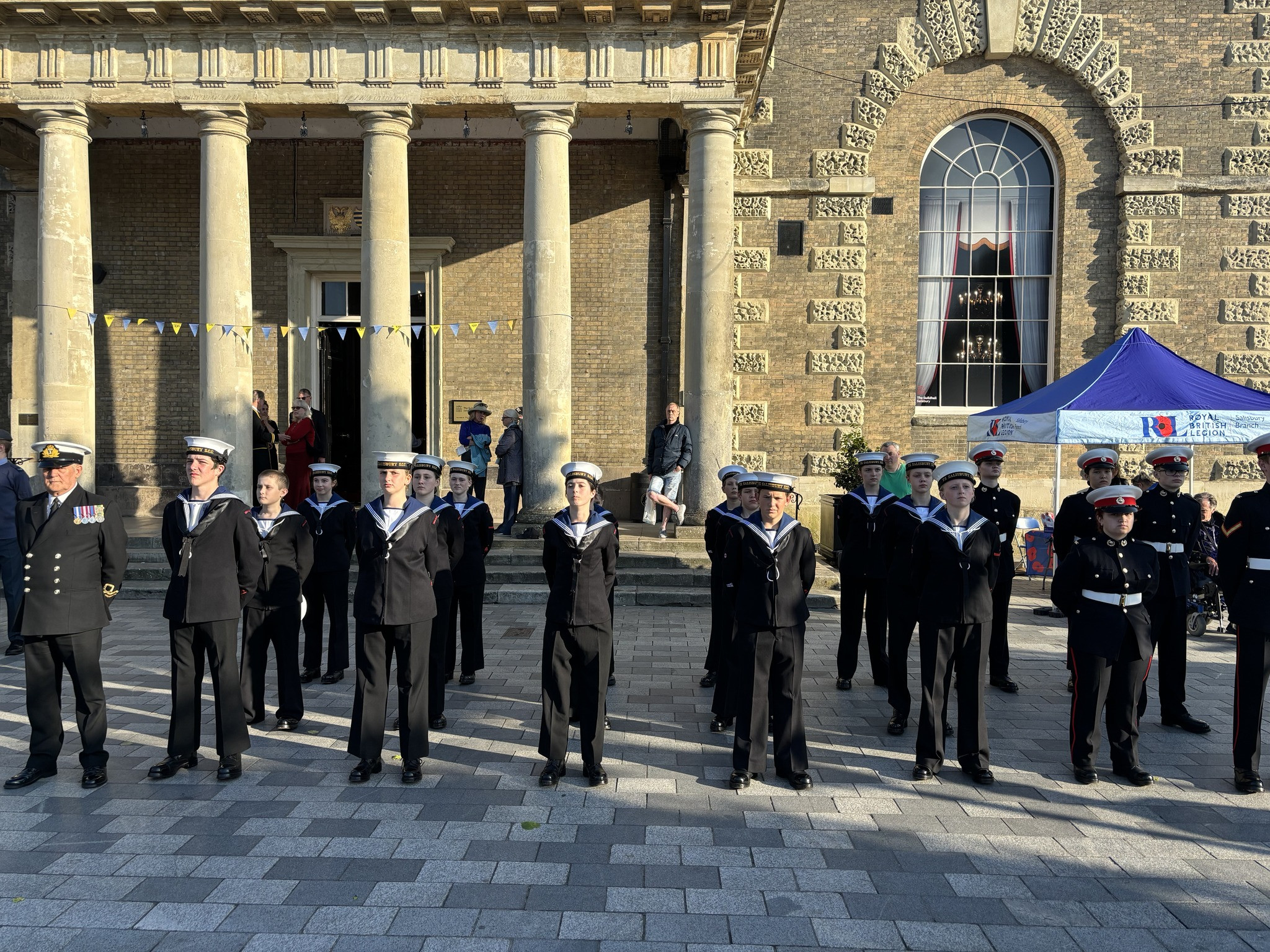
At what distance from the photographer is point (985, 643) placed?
230 inches

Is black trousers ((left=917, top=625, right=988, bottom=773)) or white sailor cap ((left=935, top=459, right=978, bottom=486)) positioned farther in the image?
white sailor cap ((left=935, top=459, right=978, bottom=486))

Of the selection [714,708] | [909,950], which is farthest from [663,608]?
[909,950]

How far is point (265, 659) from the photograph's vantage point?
6.81m

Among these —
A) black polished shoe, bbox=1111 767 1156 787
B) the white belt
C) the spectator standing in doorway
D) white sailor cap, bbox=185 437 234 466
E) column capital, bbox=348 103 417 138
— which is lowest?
black polished shoe, bbox=1111 767 1156 787

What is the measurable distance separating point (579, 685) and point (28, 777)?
3.34 metres

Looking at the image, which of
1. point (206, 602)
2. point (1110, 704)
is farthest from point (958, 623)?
point (206, 602)

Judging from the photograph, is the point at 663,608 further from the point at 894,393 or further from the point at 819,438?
the point at 894,393

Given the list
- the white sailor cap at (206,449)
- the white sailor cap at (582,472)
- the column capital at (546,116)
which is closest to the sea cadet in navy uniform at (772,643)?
the white sailor cap at (582,472)

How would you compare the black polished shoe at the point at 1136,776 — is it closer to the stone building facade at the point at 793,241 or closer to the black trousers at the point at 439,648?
the black trousers at the point at 439,648

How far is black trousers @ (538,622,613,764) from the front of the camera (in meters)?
5.61

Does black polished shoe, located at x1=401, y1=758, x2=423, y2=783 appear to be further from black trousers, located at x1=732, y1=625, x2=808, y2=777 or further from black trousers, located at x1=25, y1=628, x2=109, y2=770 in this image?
black trousers, located at x1=732, y1=625, x2=808, y2=777

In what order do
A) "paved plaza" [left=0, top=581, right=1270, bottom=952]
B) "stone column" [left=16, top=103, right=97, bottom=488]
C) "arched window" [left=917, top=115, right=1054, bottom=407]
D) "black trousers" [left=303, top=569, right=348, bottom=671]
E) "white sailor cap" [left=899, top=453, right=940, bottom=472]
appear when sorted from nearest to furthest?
"paved plaza" [left=0, top=581, right=1270, bottom=952] < "white sailor cap" [left=899, top=453, right=940, bottom=472] < "black trousers" [left=303, top=569, right=348, bottom=671] < "stone column" [left=16, top=103, right=97, bottom=488] < "arched window" [left=917, top=115, right=1054, bottom=407]

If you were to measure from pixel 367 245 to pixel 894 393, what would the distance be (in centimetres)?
902

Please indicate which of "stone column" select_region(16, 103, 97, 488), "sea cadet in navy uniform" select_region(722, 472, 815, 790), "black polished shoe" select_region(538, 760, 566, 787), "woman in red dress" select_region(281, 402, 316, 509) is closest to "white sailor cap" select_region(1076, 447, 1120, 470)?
"sea cadet in navy uniform" select_region(722, 472, 815, 790)
